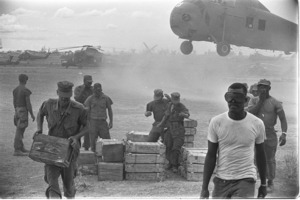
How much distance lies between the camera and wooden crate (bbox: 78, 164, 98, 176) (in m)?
8.18

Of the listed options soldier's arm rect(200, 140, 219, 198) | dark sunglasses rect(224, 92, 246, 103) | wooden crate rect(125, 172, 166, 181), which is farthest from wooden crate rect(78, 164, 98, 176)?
dark sunglasses rect(224, 92, 246, 103)

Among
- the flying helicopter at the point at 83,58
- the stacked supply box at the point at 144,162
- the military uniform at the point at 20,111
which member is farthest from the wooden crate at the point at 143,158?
the flying helicopter at the point at 83,58

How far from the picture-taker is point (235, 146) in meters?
4.31

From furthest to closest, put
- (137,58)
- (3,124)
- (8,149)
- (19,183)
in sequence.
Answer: (137,58), (3,124), (8,149), (19,183)

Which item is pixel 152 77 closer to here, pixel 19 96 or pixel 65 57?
pixel 65 57

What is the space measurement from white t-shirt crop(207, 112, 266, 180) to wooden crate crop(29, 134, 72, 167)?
6.50 ft

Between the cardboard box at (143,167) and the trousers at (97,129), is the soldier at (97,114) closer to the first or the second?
the trousers at (97,129)

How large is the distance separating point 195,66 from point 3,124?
10.2 meters

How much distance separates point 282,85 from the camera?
22062 mm

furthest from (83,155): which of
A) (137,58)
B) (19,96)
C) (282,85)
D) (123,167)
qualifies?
(282,85)

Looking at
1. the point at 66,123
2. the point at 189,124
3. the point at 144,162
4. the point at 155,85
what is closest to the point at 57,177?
the point at 66,123

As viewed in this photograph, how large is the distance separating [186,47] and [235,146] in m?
10.6

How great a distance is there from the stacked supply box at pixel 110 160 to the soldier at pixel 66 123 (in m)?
2.13

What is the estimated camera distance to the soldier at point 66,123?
548cm
